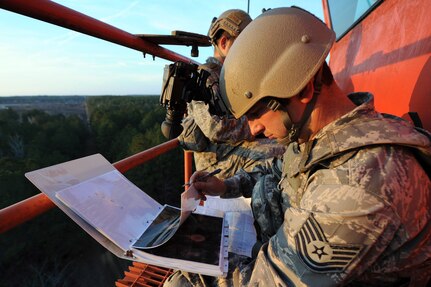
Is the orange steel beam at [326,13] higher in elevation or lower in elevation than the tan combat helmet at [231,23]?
higher

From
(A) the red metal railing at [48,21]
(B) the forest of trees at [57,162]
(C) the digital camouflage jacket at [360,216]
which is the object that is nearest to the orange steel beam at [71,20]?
(A) the red metal railing at [48,21]

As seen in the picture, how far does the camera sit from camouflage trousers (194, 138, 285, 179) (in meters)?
2.59

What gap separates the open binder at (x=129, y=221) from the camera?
1.07 m

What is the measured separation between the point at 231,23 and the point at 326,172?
1864 mm

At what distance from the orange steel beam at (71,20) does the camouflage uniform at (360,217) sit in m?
1.11

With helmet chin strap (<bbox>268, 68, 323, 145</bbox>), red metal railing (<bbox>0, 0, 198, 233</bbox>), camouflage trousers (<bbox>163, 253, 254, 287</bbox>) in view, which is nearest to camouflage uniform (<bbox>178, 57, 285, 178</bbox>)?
red metal railing (<bbox>0, 0, 198, 233</bbox>)

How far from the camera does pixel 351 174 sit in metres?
0.83

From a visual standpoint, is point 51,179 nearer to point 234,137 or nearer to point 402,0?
point 234,137

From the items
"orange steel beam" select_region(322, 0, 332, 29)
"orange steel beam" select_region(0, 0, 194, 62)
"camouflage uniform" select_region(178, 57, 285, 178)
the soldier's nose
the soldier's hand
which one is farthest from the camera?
"orange steel beam" select_region(322, 0, 332, 29)

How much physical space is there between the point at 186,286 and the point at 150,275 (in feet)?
1.72

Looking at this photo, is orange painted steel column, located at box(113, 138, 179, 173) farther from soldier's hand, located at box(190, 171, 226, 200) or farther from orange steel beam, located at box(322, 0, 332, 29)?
orange steel beam, located at box(322, 0, 332, 29)

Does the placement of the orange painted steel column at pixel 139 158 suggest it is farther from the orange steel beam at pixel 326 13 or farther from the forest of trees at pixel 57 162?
the forest of trees at pixel 57 162

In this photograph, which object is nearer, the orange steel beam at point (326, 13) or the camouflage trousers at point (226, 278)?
the camouflage trousers at point (226, 278)

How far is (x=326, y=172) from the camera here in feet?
3.00
